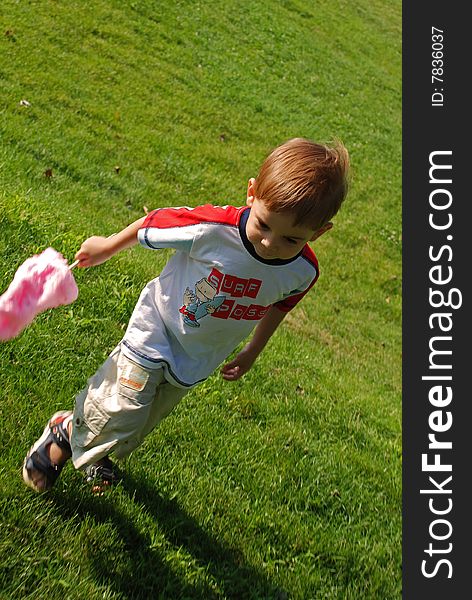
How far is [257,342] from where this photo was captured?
3.46 meters

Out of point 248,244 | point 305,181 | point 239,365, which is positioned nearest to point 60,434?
point 239,365

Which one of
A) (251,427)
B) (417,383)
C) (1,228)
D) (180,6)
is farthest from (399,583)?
(180,6)

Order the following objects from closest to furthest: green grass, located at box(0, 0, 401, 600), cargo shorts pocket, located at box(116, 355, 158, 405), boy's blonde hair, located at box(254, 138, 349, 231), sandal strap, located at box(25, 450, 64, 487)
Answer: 1. boy's blonde hair, located at box(254, 138, 349, 231)
2. cargo shorts pocket, located at box(116, 355, 158, 405)
3. sandal strap, located at box(25, 450, 64, 487)
4. green grass, located at box(0, 0, 401, 600)

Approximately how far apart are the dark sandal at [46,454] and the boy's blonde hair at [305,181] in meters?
1.46

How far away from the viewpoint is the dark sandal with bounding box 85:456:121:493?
3.38 meters

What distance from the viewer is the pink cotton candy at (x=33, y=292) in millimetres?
2865

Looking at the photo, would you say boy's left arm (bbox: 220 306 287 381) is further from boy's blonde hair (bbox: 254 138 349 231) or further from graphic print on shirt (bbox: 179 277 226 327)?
boy's blonde hair (bbox: 254 138 349 231)

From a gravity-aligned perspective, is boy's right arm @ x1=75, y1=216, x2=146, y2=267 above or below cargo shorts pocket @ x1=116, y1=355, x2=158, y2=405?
above

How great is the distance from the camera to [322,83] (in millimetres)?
14664

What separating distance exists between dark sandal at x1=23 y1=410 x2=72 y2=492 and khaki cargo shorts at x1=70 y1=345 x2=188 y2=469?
0.34 ft

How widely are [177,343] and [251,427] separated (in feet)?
4.88

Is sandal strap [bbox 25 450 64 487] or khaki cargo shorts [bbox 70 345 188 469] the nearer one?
khaki cargo shorts [bbox 70 345 188 469]

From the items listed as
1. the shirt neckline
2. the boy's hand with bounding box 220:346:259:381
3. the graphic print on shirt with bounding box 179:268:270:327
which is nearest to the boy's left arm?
the boy's hand with bounding box 220:346:259:381

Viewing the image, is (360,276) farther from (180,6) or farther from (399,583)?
(180,6)
